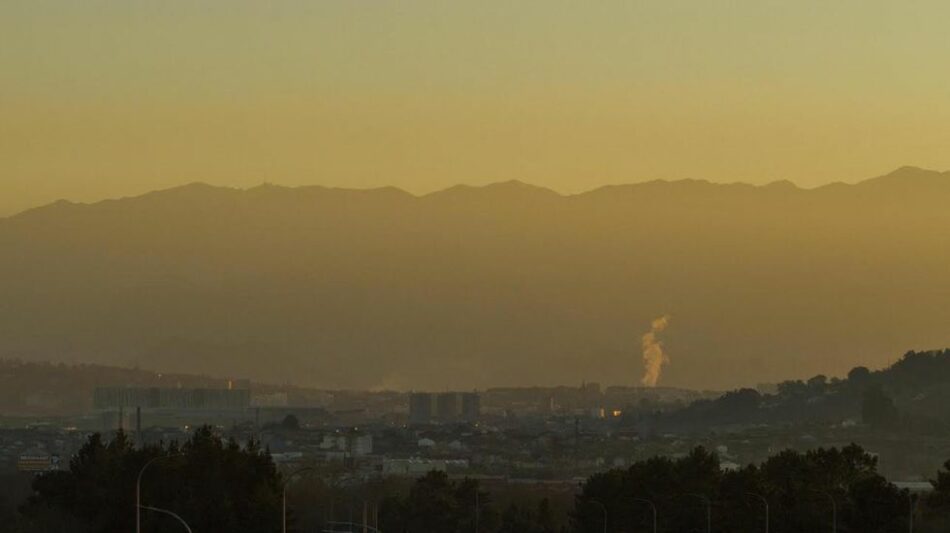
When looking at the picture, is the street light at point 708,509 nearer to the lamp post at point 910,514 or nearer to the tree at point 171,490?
the lamp post at point 910,514

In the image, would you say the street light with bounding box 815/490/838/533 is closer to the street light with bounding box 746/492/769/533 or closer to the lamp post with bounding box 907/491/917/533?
the street light with bounding box 746/492/769/533

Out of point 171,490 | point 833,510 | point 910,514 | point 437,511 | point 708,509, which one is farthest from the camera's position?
point 437,511

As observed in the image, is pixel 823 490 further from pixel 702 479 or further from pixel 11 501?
pixel 11 501

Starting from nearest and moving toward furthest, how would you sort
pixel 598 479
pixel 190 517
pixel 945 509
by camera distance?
pixel 945 509 → pixel 190 517 → pixel 598 479

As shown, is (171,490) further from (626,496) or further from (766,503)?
(626,496)

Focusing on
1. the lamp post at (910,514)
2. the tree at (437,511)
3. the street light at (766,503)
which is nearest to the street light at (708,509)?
the street light at (766,503)

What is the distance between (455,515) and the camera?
180 metres

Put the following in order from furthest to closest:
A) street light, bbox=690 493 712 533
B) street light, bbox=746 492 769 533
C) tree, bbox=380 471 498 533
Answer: tree, bbox=380 471 498 533, street light, bbox=690 493 712 533, street light, bbox=746 492 769 533

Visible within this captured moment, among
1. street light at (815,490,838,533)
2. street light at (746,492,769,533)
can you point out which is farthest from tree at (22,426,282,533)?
street light at (815,490,838,533)

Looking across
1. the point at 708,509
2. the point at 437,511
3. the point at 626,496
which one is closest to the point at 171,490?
the point at 708,509

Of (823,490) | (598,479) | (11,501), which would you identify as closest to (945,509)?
(823,490)

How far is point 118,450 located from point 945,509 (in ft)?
159

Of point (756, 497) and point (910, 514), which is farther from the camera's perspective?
point (756, 497)

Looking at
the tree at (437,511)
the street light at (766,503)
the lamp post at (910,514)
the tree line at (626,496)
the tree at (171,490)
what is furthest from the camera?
the tree at (437,511)
